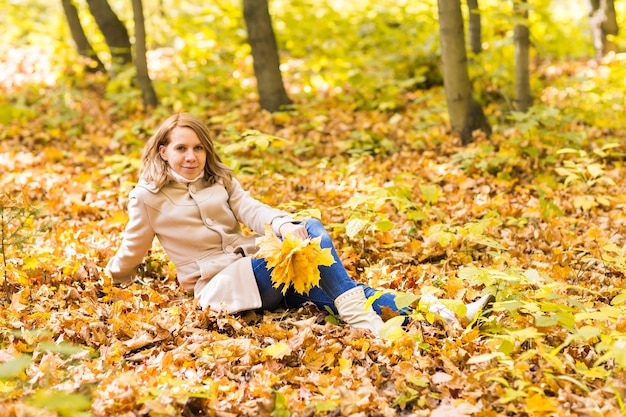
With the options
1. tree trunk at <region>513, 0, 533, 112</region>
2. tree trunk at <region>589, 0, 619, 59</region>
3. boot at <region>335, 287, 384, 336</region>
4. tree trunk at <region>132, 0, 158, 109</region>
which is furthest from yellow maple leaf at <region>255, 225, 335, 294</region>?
tree trunk at <region>589, 0, 619, 59</region>

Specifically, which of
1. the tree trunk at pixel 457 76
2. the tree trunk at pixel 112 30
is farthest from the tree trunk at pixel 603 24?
the tree trunk at pixel 112 30

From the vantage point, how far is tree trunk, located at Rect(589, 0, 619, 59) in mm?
10055

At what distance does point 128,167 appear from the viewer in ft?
19.6

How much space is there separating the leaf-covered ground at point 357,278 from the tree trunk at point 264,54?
0.32 m

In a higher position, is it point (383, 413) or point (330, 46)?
point (330, 46)

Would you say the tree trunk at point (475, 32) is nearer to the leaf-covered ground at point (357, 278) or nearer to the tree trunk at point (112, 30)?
the leaf-covered ground at point (357, 278)

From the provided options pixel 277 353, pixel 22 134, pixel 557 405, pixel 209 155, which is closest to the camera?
pixel 557 405

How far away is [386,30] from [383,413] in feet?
27.4

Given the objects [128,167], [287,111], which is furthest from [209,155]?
[287,111]

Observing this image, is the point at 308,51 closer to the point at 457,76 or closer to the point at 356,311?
the point at 457,76

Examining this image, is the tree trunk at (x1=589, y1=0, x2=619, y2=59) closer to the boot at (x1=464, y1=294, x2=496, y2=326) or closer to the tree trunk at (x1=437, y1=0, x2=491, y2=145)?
the tree trunk at (x1=437, y1=0, x2=491, y2=145)

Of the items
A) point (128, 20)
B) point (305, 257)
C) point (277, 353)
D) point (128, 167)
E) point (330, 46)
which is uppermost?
point (128, 20)

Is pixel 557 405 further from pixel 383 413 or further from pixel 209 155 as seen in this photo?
pixel 209 155

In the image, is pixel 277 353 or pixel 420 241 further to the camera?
pixel 420 241
